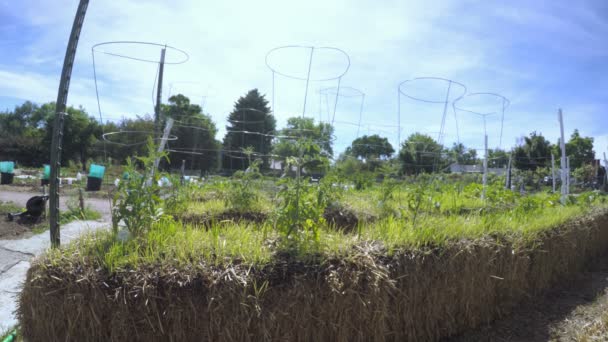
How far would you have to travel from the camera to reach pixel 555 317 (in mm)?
3299

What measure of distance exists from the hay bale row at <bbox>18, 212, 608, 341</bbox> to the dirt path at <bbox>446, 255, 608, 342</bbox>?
84cm

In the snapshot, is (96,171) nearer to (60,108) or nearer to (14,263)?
(14,263)

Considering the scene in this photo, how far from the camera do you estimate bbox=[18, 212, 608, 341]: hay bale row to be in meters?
1.80

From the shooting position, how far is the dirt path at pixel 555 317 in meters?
2.88

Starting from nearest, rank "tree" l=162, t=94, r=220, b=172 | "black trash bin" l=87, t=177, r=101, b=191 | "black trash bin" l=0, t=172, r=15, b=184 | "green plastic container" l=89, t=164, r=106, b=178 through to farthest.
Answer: "tree" l=162, t=94, r=220, b=172, "green plastic container" l=89, t=164, r=106, b=178, "black trash bin" l=87, t=177, r=101, b=191, "black trash bin" l=0, t=172, r=15, b=184

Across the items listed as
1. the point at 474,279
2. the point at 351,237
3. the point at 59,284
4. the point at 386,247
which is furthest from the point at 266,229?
the point at 474,279

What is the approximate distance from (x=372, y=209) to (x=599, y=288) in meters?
2.88

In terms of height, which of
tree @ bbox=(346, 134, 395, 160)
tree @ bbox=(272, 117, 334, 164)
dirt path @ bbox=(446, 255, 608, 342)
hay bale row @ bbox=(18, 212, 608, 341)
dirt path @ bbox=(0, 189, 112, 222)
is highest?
tree @ bbox=(346, 134, 395, 160)

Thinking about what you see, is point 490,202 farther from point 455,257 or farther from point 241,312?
point 241,312

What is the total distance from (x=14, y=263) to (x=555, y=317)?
6.10 meters

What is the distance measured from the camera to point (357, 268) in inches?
83.7

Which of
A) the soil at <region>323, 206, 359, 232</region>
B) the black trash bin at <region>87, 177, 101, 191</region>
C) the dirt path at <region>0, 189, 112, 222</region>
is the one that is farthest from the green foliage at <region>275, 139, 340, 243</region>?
the black trash bin at <region>87, 177, 101, 191</region>

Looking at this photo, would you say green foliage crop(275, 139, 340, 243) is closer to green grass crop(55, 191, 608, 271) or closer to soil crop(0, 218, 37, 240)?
green grass crop(55, 191, 608, 271)

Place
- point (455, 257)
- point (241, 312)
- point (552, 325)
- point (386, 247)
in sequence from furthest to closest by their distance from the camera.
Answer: point (552, 325) → point (455, 257) → point (386, 247) → point (241, 312)
